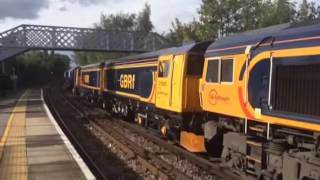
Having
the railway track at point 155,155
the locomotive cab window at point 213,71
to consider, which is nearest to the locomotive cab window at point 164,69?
the railway track at point 155,155

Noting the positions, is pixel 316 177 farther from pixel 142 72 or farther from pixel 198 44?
pixel 142 72

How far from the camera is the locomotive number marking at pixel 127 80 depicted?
88.9 ft

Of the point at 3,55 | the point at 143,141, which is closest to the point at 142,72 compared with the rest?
the point at 143,141

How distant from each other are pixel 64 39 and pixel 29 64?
63221mm

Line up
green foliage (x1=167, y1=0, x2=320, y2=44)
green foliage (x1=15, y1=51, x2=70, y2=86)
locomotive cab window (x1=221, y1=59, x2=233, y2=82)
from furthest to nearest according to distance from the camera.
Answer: green foliage (x1=15, y1=51, x2=70, y2=86), green foliage (x1=167, y1=0, x2=320, y2=44), locomotive cab window (x1=221, y1=59, x2=233, y2=82)

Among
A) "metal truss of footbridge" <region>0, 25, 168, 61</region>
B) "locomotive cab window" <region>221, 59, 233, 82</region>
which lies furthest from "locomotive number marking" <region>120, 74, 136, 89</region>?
"metal truss of footbridge" <region>0, 25, 168, 61</region>

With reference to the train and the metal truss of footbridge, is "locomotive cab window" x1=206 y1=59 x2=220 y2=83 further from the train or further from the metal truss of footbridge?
the metal truss of footbridge

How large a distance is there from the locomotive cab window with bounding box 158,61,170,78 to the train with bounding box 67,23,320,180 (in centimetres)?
4

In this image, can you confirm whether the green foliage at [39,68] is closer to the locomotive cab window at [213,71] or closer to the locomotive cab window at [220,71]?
the locomotive cab window at [213,71]

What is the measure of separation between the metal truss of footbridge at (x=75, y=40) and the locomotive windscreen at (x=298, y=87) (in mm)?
55747

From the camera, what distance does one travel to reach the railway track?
14484 millimetres

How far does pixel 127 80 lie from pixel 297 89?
59.8 feet

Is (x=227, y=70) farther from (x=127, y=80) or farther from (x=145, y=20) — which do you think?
(x=145, y=20)

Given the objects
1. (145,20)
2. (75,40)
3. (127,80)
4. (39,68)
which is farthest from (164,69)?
(39,68)
